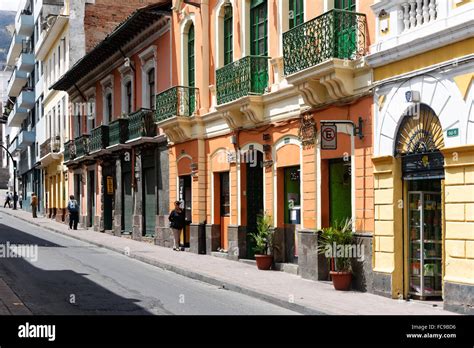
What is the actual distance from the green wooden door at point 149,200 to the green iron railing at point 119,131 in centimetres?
181

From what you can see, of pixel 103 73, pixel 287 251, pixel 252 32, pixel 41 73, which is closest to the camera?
pixel 287 251

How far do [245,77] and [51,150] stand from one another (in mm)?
27694

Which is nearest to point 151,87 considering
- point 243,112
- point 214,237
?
point 214,237

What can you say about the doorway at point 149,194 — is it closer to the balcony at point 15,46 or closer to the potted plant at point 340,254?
the potted plant at point 340,254

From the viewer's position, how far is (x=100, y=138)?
31.2 m

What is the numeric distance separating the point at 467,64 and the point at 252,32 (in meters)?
8.63

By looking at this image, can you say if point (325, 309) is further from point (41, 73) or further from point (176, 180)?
point (41, 73)

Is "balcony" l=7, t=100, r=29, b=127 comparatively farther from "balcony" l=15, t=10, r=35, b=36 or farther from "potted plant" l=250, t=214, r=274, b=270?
"potted plant" l=250, t=214, r=274, b=270

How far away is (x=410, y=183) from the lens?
41.8 ft

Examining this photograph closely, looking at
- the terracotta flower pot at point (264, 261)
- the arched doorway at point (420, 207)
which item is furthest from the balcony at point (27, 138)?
the arched doorway at point (420, 207)

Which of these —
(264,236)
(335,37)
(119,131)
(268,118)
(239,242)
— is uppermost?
(335,37)

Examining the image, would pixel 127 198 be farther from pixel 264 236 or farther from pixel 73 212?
pixel 264 236
